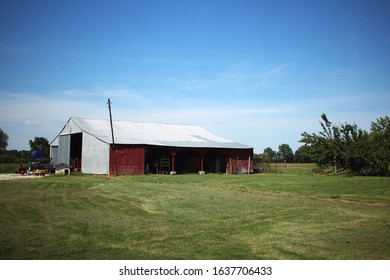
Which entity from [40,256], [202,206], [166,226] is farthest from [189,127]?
[40,256]

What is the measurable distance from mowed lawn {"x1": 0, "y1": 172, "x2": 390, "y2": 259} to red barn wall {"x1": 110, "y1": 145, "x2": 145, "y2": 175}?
1956cm

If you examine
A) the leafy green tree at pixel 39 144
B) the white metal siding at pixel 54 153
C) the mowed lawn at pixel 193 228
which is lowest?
the mowed lawn at pixel 193 228

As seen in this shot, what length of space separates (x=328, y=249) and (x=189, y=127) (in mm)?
43820

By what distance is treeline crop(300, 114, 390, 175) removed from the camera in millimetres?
33625

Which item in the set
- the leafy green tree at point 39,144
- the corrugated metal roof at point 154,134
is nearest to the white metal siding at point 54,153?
the corrugated metal roof at point 154,134

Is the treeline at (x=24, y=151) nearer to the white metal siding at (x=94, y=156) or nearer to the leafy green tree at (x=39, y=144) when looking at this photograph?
the leafy green tree at (x=39, y=144)

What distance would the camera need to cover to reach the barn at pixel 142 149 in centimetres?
3638

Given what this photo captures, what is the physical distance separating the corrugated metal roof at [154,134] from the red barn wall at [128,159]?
71cm

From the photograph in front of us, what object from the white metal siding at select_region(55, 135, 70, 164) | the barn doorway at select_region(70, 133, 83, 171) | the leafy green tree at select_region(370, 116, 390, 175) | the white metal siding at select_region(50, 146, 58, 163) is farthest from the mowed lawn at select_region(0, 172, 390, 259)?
the white metal siding at select_region(50, 146, 58, 163)

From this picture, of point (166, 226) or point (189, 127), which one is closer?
point (166, 226)

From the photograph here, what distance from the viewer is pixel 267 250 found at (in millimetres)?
7797

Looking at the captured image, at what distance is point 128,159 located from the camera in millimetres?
36531

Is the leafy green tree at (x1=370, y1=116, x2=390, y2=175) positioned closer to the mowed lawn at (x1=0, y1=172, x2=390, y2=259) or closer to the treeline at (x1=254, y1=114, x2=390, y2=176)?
the treeline at (x1=254, y1=114, x2=390, y2=176)
